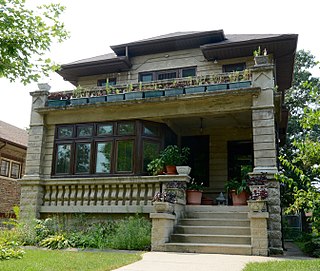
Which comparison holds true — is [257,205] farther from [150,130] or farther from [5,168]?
[5,168]

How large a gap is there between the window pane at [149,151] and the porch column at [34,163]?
11.8ft

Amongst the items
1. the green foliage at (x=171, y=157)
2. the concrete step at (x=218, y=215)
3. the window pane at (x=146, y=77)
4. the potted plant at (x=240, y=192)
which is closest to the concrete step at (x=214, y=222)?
the concrete step at (x=218, y=215)

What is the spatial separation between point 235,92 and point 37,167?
7.00 m

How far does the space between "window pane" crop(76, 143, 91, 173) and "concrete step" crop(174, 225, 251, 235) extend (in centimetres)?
410

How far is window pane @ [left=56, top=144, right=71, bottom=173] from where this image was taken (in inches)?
482

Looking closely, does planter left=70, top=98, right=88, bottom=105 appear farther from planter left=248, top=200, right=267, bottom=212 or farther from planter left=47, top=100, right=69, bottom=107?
planter left=248, top=200, right=267, bottom=212

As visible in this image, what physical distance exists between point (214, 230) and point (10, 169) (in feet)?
42.4

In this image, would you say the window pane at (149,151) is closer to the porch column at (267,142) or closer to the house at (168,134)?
the house at (168,134)

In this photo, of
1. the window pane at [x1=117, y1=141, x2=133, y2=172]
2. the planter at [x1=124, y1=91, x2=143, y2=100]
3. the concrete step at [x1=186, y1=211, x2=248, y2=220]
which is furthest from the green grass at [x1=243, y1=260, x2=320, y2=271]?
the planter at [x1=124, y1=91, x2=143, y2=100]

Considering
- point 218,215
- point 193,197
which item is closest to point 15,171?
point 193,197

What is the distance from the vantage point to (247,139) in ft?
44.5

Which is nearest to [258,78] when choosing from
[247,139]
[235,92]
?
[235,92]

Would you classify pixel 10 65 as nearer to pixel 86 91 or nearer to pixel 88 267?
pixel 88 267

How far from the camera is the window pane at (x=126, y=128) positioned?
38.6 ft
